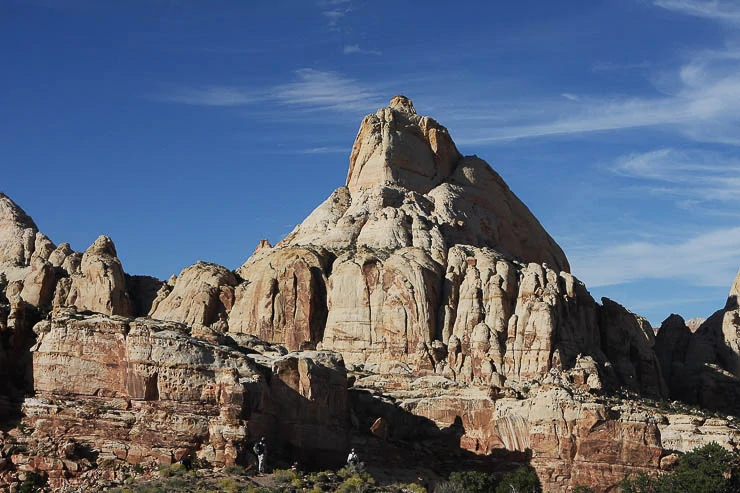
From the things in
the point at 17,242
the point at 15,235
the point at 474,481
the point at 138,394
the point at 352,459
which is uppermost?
the point at 15,235

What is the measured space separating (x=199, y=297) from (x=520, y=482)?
47.5 meters

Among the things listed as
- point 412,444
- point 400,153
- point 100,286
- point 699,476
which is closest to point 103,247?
point 100,286

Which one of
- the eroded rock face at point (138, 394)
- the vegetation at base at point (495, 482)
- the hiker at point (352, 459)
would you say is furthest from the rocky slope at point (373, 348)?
the vegetation at base at point (495, 482)

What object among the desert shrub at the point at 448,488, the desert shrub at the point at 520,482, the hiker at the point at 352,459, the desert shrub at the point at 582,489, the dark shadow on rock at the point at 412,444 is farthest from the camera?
the dark shadow on rock at the point at 412,444

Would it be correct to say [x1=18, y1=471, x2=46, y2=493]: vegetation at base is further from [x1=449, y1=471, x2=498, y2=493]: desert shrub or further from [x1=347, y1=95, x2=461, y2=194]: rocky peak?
[x1=347, y1=95, x2=461, y2=194]: rocky peak

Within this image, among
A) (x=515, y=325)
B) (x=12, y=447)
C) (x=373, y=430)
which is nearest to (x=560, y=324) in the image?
(x=515, y=325)

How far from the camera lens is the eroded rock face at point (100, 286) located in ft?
513

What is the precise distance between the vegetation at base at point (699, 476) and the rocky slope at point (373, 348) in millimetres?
2548

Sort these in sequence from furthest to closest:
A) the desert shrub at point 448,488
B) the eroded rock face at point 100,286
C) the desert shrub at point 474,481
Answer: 1. the eroded rock face at point 100,286
2. the desert shrub at point 474,481
3. the desert shrub at point 448,488

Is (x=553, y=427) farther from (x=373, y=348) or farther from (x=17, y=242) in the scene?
(x=17, y=242)

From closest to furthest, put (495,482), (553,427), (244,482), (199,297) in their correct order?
(244,482) → (495,482) → (553,427) → (199,297)

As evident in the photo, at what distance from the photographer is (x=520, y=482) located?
117m

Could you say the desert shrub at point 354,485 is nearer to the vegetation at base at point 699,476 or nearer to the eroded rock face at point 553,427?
the eroded rock face at point 553,427

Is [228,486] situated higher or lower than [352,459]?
lower
